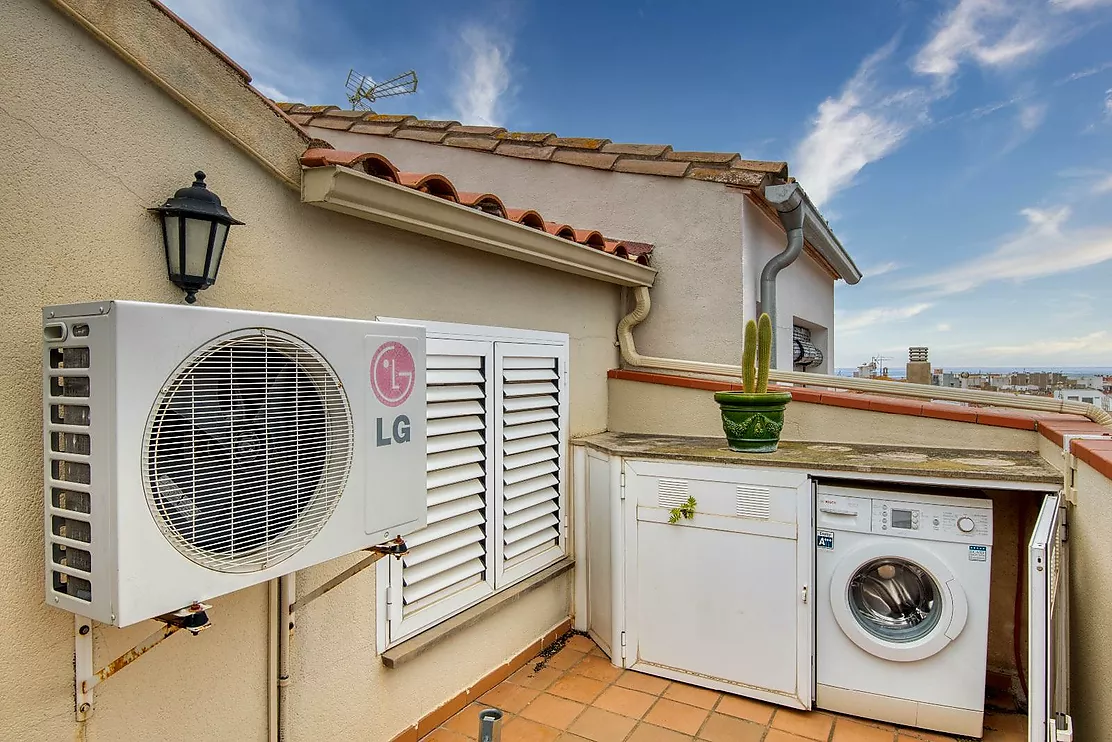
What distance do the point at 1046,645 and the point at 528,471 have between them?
2827mm

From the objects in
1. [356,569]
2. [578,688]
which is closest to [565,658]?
[578,688]

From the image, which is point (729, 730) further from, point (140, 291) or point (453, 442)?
point (140, 291)

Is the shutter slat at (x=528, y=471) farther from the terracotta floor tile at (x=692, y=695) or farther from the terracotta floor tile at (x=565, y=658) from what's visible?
the terracotta floor tile at (x=692, y=695)

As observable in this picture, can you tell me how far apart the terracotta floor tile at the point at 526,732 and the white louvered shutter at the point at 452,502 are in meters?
0.71

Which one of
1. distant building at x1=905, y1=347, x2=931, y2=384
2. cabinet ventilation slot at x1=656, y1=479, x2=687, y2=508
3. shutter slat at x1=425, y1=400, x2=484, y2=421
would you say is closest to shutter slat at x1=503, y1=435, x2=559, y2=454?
shutter slat at x1=425, y1=400, x2=484, y2=421

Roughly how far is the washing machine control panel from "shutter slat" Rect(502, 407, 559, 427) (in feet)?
6.99

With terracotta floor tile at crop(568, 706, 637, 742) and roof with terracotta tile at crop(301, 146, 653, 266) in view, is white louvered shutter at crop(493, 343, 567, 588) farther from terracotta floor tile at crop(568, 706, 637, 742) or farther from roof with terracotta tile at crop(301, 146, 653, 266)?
terracotta floor tile at crop(568, 706, 637, 742)

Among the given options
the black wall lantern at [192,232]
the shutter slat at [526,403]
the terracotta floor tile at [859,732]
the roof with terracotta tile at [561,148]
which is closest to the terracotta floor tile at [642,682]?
the terracotta floor tile at [859,732]

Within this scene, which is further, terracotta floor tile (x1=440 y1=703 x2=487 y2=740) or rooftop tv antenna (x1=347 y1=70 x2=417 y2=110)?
rooftop tv antenna (x1=347 y1=70 x2=417 y2=110)

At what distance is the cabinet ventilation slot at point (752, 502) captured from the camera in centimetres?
384

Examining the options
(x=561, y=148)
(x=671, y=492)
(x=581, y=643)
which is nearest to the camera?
(x=671, y=492)

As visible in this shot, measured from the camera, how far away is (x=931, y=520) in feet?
11.5

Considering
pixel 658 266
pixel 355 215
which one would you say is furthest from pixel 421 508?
pixel 658 266

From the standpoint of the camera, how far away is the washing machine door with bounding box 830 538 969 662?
3.47 meters
